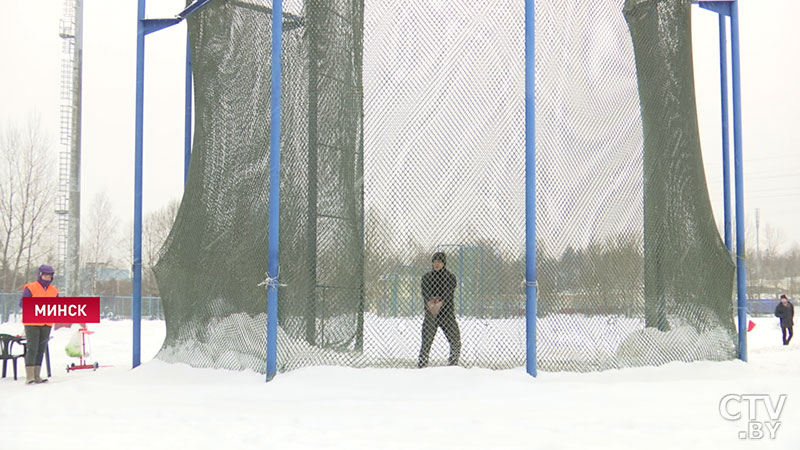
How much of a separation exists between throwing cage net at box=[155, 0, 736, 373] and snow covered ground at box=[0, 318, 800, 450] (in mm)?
432

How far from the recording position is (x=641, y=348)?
765 cm

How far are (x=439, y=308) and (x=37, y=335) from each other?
478cm

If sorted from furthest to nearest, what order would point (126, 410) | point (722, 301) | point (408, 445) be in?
point (722, 301), point (126, 410), point (408, 445)

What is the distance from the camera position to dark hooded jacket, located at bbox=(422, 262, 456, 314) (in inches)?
282

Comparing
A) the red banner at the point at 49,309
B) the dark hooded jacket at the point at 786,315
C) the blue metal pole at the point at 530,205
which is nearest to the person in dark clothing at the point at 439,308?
the blue metal pole at the point at 530,205

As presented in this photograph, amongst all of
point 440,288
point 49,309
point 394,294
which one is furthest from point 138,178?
Answer: point 440,288

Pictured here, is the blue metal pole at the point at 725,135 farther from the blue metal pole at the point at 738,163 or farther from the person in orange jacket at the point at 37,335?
the person in orange jacket at the point at 37,335

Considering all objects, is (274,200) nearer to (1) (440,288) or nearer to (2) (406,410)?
(1) (440,288)

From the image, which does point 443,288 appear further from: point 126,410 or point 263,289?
point 126,410

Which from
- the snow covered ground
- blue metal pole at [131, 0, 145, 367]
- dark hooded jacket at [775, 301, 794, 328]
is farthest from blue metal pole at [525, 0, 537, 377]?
dark hooded jacket at [775, 301, 794, 328]

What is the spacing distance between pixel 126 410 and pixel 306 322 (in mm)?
2020

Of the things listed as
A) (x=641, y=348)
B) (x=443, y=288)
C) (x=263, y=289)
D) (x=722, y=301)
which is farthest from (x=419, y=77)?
(x=722, y=301)

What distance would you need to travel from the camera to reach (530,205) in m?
6.93

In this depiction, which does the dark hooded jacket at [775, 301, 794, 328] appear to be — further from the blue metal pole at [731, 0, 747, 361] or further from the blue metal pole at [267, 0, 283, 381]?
the blue metal pole at [267, 0, 283, 381]
